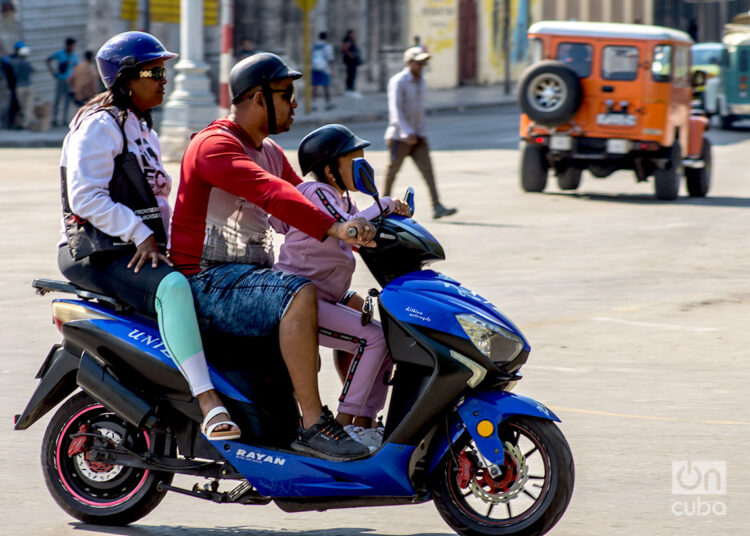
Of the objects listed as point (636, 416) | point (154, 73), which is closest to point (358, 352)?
point (154, 73)

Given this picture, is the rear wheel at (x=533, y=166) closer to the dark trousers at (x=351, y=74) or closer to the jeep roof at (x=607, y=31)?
the jeep roof at (x=607, y=31)

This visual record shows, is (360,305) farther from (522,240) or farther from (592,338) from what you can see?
(522,240)

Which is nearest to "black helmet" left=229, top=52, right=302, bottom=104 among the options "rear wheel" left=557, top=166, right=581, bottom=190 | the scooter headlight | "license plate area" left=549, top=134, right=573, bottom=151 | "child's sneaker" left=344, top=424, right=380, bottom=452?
the scooter headlight

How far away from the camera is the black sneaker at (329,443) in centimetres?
466

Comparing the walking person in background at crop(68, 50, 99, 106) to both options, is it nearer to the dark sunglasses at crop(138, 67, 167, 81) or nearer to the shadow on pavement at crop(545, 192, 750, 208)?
the shadow on pavement at crop(545, 192, 750, 208)

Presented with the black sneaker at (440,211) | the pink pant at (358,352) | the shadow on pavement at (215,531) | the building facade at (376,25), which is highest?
the building facade at (376,25)

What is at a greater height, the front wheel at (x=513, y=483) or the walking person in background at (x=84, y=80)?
the walking person in background at (x=84, y=80)

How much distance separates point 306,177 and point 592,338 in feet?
13.3

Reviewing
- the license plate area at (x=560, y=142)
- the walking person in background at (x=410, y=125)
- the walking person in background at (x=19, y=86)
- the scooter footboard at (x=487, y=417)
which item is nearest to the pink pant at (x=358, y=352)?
the scooter footboard at (x=487, y=417)

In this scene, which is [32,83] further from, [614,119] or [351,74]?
[614,119]

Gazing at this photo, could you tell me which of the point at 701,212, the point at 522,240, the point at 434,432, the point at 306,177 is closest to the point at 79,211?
the point at 306,177

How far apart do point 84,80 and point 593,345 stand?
65.8 feet

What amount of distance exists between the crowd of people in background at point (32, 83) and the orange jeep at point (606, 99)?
11815mm

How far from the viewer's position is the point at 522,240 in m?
13.3
